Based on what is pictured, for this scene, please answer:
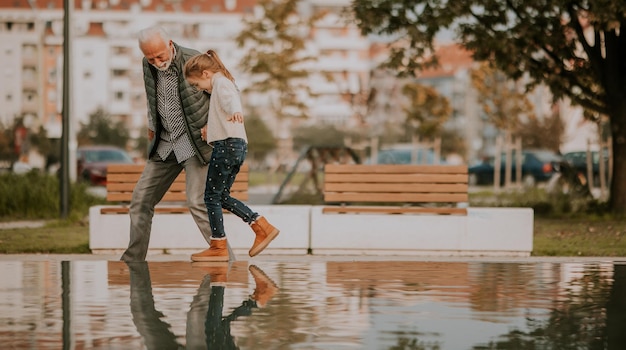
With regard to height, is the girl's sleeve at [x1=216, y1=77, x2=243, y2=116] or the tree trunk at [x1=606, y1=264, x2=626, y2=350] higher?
the girl's sleeve at [x1=216, y1=77, x2=243, y2=116]

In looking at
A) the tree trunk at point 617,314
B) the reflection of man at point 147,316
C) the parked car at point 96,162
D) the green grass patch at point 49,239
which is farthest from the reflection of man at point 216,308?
the parked car at point 96,162

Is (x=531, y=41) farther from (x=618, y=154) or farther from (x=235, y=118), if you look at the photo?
(x=235, y=118)

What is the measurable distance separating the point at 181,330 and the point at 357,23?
1657cm

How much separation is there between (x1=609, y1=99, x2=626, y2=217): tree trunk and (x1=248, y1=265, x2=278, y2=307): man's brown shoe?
1225cm

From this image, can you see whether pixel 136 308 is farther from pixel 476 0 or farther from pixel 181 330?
pixel 476 0

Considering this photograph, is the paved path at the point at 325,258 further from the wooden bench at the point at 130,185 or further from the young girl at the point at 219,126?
the young girl at the point at 219,126

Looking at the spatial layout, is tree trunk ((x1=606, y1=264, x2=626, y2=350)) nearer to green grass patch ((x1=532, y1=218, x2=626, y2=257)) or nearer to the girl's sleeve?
the girl's sleeve

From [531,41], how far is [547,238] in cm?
619

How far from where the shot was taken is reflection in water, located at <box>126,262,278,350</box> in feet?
21.7

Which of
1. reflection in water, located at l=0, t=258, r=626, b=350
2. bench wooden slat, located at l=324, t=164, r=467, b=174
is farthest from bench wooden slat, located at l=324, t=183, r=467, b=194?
reflection in water, located at l=0, t=258, r=626, b=350

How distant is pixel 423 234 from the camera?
13609 millimetres

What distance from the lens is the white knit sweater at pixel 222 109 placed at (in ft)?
34.0

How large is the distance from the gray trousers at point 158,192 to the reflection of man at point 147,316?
0.69 m

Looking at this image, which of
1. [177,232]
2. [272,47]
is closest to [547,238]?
[177,232]
